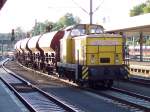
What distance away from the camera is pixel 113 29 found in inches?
1763

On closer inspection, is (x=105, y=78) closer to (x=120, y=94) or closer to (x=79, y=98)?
(x=120, y=94)

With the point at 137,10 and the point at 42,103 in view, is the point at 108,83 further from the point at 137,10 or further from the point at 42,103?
the point at 137,10

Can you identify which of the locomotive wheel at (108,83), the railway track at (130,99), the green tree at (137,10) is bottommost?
the railway track at (130,99)

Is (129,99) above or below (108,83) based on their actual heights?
below

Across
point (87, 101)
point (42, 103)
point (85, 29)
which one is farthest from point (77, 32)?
point (42, 103)

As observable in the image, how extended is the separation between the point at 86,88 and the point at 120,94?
279cm

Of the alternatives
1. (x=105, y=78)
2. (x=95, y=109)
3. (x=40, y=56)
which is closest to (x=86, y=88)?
(x=105, y=78)

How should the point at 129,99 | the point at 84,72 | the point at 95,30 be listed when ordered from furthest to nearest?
the point at 95,30
the point at 84,72
the point at 129,99

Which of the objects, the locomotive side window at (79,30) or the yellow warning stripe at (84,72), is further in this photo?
the locomotive side window at (79,30)

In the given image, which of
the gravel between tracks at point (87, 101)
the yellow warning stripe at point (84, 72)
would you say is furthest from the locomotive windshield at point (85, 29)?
the gravel between tracks at point (87, 101)

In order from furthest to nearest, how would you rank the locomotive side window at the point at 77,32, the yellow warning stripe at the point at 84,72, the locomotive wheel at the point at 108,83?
1. the locomotive side window at the point at 77,32
2. the locomotive wheel at the point at 108,83
3. the yellow warning stripe at the point at 84,72

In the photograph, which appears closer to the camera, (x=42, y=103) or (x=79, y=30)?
(x=42, y=103)

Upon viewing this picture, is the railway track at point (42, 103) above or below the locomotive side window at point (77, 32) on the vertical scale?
below

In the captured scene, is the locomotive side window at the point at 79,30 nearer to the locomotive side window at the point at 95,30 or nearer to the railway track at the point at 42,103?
the locomotive side window at the point at 95,30
